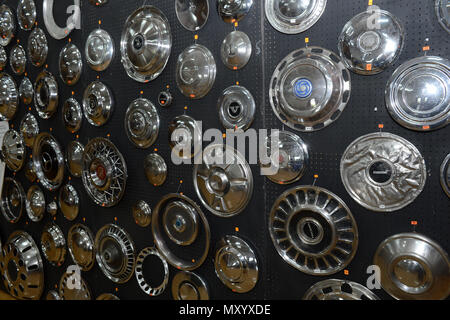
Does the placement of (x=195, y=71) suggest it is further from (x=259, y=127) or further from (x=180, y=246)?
(x=180, y=246)

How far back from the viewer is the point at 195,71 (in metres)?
2.22

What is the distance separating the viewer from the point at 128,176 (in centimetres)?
279

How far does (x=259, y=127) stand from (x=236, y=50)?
469 mm

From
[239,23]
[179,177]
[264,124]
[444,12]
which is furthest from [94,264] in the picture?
[444,12]

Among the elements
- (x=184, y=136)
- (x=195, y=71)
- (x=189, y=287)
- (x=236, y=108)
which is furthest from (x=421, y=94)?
(x=189, y=287)

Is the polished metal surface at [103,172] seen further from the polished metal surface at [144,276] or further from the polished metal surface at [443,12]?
the polished metal surface at [443,12]

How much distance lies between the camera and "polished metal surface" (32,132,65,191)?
3.29 metres

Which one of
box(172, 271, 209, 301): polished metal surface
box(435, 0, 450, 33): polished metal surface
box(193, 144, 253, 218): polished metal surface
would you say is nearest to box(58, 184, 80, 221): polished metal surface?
box(172, 271, 209, 301): polished metal surface

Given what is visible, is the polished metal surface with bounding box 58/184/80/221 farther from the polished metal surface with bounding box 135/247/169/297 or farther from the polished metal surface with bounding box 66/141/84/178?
the polished metal surface with bounding box 135/247/169/297

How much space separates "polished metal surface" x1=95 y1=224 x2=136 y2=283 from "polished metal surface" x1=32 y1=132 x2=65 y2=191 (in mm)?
776

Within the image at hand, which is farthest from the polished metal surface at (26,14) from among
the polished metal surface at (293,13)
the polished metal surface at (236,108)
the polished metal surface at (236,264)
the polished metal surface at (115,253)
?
the polished metal surface at (236,264)

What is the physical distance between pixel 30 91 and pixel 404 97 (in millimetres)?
3412

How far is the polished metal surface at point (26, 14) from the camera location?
332 centimetres
